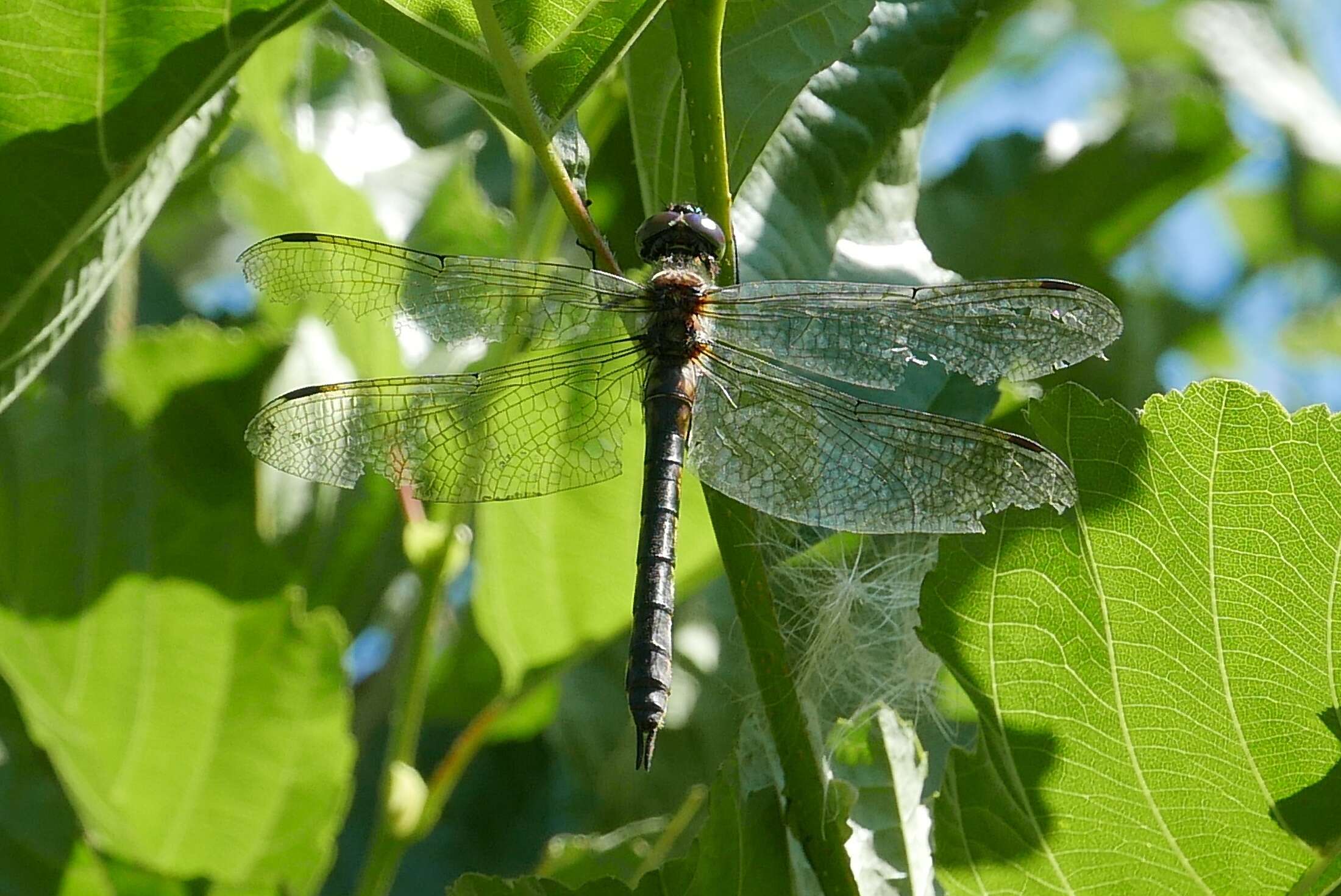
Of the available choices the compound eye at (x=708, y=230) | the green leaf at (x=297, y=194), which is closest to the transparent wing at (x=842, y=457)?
the compound eye at (x=708, y=230)

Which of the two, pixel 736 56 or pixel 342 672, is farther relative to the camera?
pixel 342 672

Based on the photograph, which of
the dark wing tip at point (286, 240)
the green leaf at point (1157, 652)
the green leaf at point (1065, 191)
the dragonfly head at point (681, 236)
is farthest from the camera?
the green leaf at point (1065, 191)

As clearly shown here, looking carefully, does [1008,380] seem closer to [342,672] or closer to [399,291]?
[399,291]

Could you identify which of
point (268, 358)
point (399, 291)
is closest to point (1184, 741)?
point (399, 291)

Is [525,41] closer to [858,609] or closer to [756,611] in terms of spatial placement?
[756,611]

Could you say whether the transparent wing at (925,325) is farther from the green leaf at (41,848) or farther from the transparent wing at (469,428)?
the green leaf at (41,848)

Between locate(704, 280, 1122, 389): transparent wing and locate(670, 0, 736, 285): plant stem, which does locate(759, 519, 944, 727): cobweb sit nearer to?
locate(704, 280, 1122, 389): transparent wing

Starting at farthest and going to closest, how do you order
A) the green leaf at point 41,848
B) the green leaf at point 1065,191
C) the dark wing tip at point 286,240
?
the green leaf at point 1065,191 → the green leaf at point 41,848 → the dark wing tip at point 286,240

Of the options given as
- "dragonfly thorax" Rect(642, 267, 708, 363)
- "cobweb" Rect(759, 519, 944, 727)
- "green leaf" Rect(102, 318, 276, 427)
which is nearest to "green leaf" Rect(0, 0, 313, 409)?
"green leaf" Rect(102, 318, 276, 427)
